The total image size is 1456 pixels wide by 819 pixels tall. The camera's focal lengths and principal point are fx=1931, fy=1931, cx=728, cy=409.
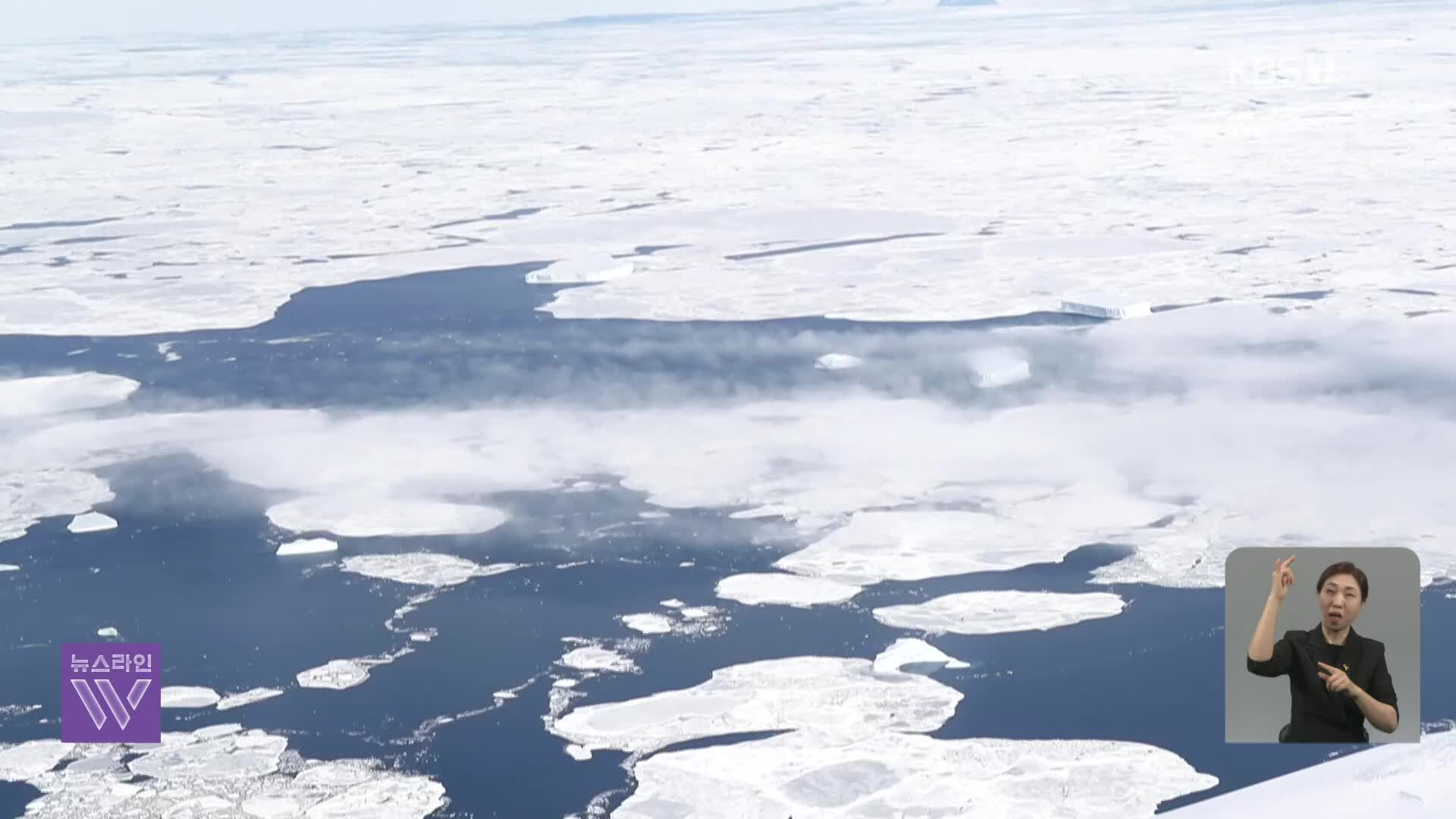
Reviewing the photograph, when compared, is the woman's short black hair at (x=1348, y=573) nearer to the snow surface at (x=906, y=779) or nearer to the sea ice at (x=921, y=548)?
the snow surface at (x=906, y=779)

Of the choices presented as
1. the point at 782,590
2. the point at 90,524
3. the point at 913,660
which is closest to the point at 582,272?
the point at 90,524

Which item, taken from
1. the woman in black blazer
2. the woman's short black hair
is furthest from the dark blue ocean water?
the woman's short black hair

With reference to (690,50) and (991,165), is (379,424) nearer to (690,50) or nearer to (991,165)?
(991,165)

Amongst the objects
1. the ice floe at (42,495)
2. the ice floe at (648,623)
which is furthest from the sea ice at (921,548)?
the ice floe at (42,495)

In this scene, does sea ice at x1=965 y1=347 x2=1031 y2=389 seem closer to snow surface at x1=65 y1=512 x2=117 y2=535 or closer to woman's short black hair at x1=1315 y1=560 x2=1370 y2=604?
snow surface at x1=65 y1=512 x2=117 y2=535

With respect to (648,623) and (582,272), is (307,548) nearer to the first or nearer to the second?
(648,623)
